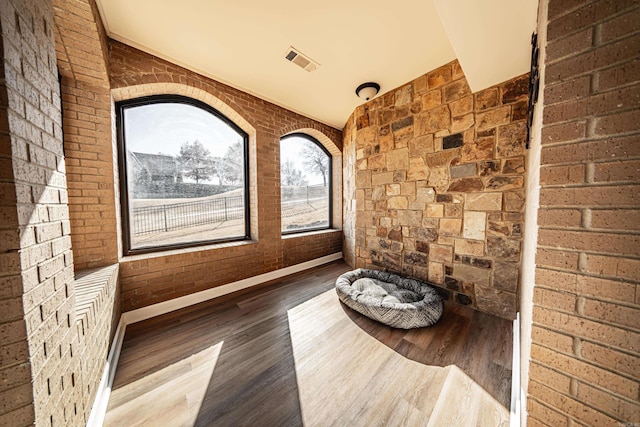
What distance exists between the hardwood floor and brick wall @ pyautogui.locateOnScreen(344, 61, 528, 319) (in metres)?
0.48

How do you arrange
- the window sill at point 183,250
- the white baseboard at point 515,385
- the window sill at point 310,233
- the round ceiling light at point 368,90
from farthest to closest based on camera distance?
the window sill at point 310,233, the round ceiling light at point 368,90, the window sill at point 183,250, the white baseboard at point 515,385

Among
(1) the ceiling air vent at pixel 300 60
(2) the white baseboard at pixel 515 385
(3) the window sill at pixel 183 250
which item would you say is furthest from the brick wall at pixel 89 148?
(2) the white baseboard at pixel 515 385

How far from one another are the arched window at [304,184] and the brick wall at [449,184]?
1.11 metres

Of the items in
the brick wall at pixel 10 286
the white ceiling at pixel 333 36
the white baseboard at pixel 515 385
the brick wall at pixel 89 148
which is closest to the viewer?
the brick wall at pixel 10 286

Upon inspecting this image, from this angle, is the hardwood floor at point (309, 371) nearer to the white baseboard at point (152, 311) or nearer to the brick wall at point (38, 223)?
the white baseboard at point (152, 311)

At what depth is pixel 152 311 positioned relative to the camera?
214cm

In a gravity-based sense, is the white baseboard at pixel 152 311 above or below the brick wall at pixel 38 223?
below

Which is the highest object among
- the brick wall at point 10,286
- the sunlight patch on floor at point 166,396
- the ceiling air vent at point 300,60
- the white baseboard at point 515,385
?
the ceiling air vent at point 300,60

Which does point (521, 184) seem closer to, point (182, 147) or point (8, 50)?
point (8, 50)

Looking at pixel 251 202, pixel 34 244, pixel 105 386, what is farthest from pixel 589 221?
pixel 251 202

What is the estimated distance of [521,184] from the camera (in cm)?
187

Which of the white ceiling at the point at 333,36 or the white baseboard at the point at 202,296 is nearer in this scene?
the white ceiling at the point at 333,36

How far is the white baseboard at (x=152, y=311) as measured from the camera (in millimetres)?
1194

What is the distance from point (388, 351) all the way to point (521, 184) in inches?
75.1
